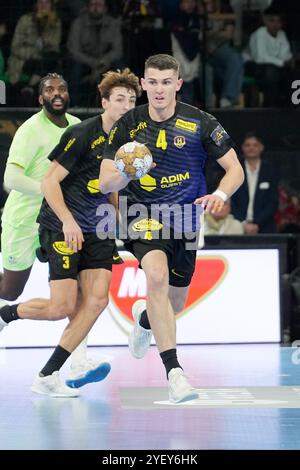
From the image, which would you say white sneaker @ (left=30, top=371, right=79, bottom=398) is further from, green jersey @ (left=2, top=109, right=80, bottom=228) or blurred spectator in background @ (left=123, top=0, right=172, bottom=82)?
blurred spectator in background @ (left=123, top=0, right=172, bottom=82)

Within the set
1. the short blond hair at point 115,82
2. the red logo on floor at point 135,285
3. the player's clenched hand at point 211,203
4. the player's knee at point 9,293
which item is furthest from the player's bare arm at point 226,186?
the red logo on floor at point 135,285

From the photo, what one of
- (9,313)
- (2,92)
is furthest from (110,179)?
(2,92)

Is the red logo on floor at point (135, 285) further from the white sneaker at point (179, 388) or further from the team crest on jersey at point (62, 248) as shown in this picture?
the white sneaker at point (179, 388)

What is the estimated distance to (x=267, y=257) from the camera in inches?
484

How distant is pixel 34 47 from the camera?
15.0 metres

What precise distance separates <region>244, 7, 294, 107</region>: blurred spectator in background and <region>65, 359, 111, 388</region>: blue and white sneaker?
7.34 meters

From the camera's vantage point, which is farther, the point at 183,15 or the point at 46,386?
the point at 183,15

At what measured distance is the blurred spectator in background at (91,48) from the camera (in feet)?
48.8

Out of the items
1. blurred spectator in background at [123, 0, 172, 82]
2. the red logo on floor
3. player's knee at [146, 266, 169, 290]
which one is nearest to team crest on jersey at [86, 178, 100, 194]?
player's knee at [146, 266, 169, 290]

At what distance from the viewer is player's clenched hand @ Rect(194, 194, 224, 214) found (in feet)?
24.2

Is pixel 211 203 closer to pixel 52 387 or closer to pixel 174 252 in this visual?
pixel 174 252

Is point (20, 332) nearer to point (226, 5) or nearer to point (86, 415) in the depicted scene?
point (86, 415)
